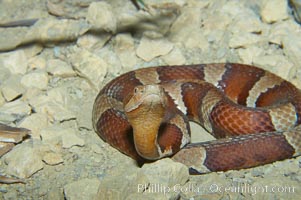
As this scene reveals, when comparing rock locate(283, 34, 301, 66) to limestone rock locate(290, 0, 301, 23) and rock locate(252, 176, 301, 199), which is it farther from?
rock locate(252, 176, 301, 199)

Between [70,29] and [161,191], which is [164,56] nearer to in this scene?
[70,29]

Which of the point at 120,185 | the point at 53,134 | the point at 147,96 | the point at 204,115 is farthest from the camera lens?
the point at 204,115

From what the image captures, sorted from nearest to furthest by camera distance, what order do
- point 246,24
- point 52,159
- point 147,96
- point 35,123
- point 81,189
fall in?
point 147,96 → point 81,189 → point 52,159 → point 35,123 → point 246,24

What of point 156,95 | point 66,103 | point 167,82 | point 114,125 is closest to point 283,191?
point 156,95

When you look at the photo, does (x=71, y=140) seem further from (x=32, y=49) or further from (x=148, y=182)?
(x=32, y=49)

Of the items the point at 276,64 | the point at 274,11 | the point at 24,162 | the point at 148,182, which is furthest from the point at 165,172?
the point at 274,11

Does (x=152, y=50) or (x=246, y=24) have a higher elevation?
(x=246, y=24)

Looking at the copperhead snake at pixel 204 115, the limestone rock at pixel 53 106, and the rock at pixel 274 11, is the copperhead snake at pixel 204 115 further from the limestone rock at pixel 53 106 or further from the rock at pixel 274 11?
the rock at pixel 274 11

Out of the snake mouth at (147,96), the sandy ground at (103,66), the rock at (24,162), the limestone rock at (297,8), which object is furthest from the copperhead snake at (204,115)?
the limestone rock at (297,8)
